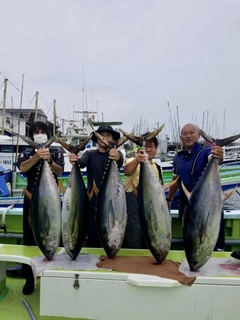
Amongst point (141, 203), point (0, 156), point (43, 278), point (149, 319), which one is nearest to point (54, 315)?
point (43, 278)

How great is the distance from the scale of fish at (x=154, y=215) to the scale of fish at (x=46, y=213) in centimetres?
71

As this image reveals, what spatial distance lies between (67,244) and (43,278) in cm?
35

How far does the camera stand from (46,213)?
2.67 metres

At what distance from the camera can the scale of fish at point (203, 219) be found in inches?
96.6

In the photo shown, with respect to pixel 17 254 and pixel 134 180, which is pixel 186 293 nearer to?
pixel 134 180

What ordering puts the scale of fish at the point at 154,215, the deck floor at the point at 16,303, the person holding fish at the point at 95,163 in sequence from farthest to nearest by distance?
the person holding fish at the point at 95,163, the deck floor at the point at 16,303, the scale of fish at the point at 154,215

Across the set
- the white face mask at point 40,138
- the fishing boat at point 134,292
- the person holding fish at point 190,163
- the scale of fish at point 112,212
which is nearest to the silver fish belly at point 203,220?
the fishing boat at point 134,292

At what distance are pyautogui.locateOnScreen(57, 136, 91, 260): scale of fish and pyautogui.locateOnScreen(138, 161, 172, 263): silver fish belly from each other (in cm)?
49

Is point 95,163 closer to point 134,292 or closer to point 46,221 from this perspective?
point 46,221

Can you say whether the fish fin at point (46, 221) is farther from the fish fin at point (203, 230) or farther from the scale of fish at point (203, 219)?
the fish fin at point (203, 230)

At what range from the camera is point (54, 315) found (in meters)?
2.48

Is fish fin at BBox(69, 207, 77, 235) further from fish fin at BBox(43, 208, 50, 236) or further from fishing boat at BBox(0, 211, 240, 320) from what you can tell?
fishing boat at BBox(0, 211, 240, 320)

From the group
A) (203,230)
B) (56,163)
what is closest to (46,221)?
(56,163)

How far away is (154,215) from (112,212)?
344 mm
